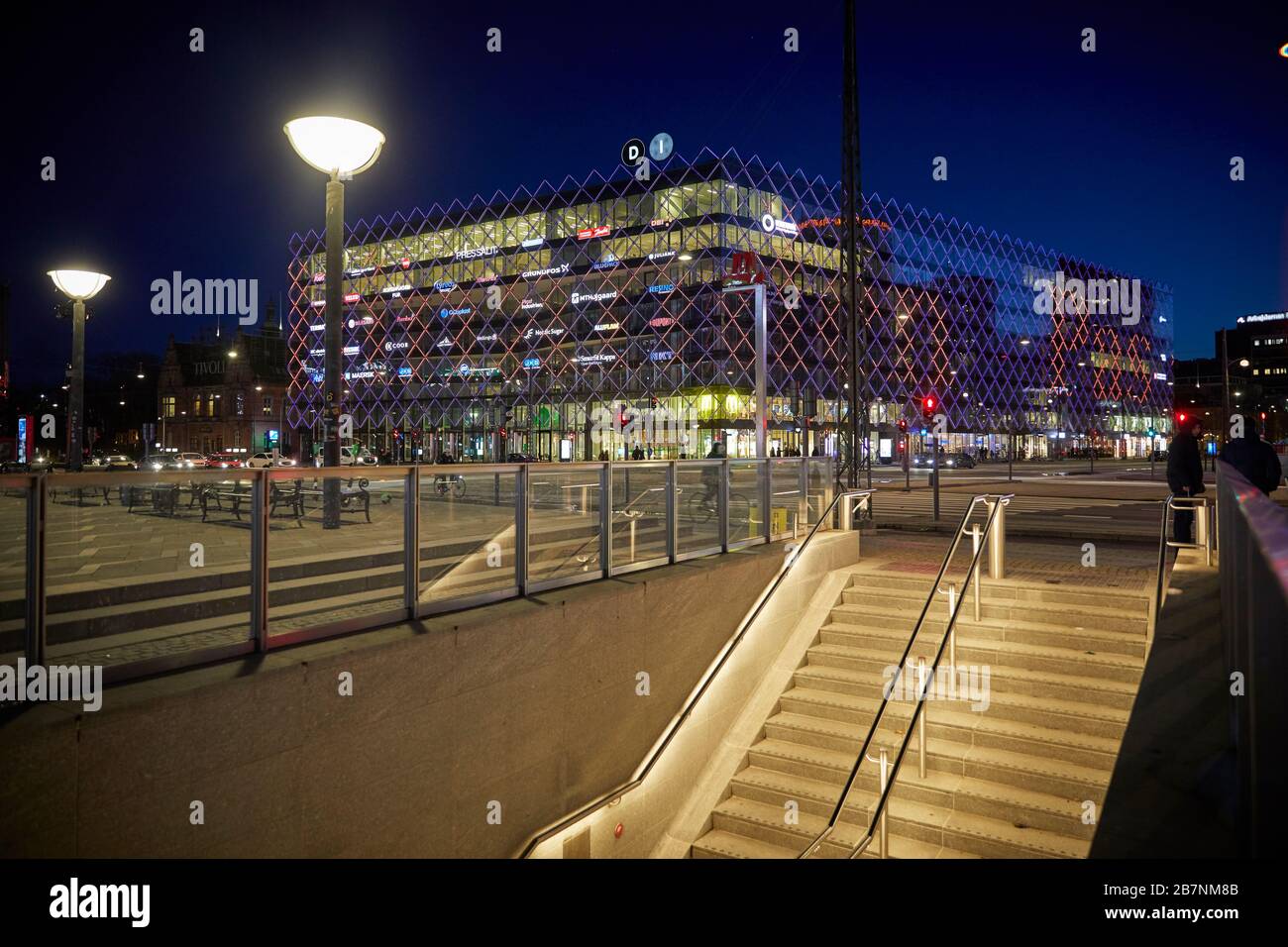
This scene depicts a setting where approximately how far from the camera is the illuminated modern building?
210 ft

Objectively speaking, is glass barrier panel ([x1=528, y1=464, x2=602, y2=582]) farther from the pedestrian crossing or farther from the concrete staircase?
the pedestrian crossing

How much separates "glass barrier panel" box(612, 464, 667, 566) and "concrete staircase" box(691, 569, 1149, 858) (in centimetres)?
230

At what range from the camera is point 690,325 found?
63.3 metres

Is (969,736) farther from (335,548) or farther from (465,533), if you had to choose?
(335,548)

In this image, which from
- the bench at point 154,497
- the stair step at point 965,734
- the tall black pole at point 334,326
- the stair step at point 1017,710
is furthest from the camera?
the tall black pole at point 334,326

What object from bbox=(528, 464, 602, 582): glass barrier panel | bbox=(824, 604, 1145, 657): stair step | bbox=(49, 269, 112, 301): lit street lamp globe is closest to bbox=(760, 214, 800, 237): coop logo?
bbox=(49, 269, 112, 301): lit street lamp globe

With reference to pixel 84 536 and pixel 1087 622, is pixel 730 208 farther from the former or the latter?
pixel 84 536

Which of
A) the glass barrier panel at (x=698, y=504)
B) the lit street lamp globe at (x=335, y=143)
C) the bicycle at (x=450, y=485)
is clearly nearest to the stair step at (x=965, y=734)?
the glass barrier panel at (x=698, y=504)

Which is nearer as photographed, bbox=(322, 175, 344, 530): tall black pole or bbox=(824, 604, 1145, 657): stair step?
bbox=(824, 604, 1145, 657): stair step

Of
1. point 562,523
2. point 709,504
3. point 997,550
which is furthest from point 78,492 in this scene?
point 997,550

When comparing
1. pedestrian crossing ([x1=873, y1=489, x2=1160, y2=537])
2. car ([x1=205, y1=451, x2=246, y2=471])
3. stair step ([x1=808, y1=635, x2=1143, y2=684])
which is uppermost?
car ([x1=205, y1=451, x2=246, y2=471])

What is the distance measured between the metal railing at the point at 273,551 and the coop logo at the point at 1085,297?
93222mm

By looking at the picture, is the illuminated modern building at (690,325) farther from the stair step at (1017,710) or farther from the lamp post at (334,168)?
the stair step at (1017,710)

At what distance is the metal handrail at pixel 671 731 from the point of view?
7141 mm
